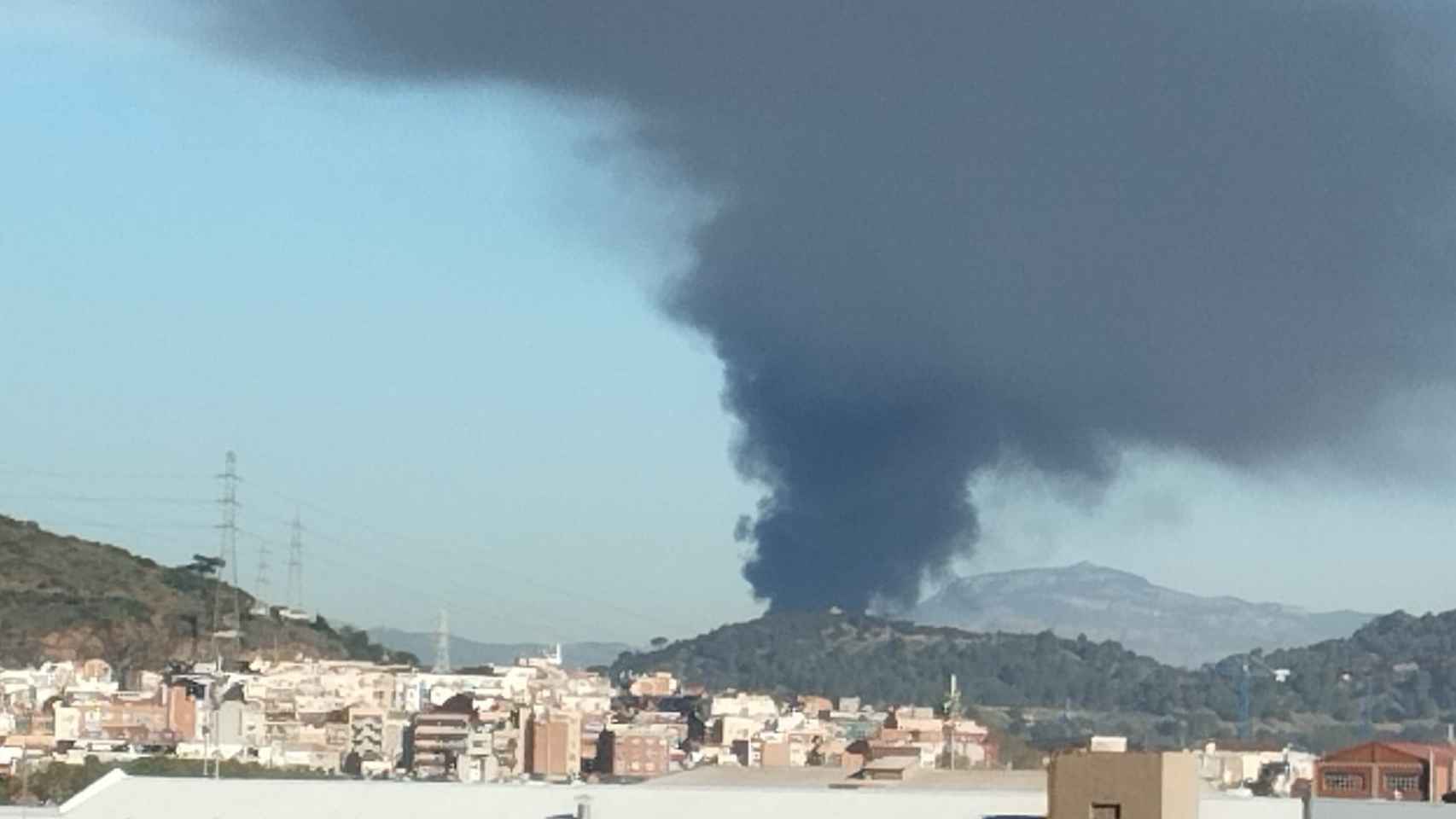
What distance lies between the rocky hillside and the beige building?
151839 millimetres

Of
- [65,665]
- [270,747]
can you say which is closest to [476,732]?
[270,747]

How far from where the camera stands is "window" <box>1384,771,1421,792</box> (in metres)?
87.0

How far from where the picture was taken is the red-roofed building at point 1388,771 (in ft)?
282

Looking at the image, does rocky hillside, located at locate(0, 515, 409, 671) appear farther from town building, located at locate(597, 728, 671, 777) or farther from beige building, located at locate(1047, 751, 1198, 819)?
beige building, located at locate(1047, 751, 1198, 819)

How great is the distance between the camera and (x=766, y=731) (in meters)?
148

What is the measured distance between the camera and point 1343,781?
92000 millimetres

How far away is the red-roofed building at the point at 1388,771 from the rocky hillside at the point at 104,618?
9721 cm

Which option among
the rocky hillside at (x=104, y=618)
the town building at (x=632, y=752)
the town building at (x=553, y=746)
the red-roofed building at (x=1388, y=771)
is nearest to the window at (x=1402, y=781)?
the red-roofed building at (x=1388, y=771)

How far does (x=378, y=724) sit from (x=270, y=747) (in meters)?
21.2

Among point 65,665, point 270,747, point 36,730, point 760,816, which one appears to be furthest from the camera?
point 65,665

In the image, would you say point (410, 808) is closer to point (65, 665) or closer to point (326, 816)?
point (326, 816)

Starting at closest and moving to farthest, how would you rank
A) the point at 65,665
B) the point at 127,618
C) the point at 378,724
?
the point at 378,724 < the point at 65,665 < the point at 127,618

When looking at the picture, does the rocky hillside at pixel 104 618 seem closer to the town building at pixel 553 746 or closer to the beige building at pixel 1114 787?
the town building at pixel 553 746

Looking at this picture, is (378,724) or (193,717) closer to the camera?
(193,717)
